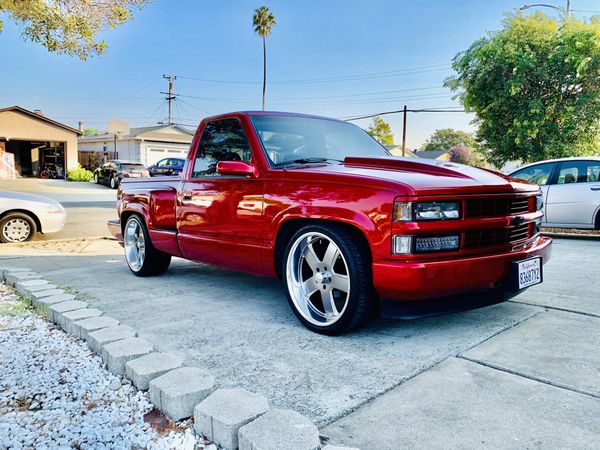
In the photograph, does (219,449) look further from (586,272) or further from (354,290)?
(586,272)

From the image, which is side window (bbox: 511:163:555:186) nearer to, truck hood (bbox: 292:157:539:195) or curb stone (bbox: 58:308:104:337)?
truck hood (bbox: 292:157:539:195)

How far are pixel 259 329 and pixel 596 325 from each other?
8.25 ft

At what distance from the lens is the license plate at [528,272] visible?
3189 millimetres

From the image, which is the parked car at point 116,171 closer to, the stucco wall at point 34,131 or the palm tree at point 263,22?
the stucco wall at point 34,131

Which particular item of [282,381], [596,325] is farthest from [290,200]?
[596,325]

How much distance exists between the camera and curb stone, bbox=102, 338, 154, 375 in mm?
2785

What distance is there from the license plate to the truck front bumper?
Answer: 12cm

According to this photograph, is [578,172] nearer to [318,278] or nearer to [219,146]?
[219,146]

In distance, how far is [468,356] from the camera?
2852 mm

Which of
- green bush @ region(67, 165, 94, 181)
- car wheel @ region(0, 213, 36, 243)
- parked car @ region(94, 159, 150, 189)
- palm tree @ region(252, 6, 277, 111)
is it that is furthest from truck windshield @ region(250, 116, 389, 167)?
palm tree @ region(252, 6, 277, 111)

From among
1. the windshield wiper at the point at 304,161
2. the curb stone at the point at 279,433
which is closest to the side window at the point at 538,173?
the windshield wiper at the point at 304,161

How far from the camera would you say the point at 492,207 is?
3135 mm

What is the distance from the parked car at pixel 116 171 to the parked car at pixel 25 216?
15.3 meters

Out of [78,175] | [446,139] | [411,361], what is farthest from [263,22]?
[446,139]
